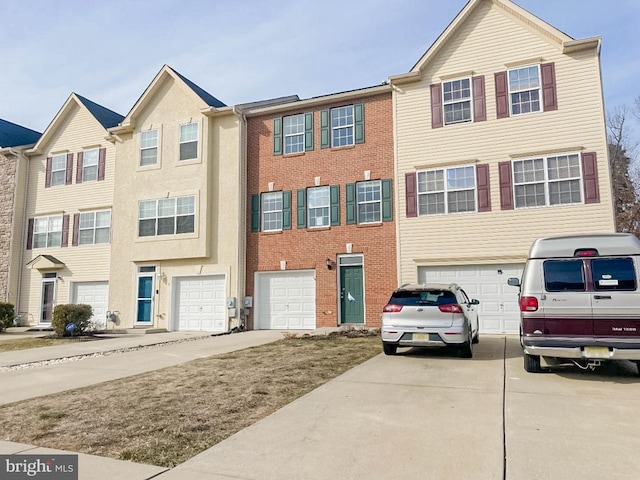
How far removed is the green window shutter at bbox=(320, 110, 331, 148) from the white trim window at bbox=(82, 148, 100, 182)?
11737 millimetres

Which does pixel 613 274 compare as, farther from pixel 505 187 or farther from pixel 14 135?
pixel 14 135

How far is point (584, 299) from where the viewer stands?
7309 millimetres

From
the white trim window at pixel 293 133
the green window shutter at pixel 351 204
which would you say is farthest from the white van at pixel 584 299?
the white trim window at pixel 293 133

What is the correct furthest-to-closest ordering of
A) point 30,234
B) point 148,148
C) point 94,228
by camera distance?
point 30,234
point 94,228
point 148,148

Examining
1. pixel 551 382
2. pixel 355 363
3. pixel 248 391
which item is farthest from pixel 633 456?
pixel 355 363

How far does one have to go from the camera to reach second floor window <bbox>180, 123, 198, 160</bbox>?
19.0 m

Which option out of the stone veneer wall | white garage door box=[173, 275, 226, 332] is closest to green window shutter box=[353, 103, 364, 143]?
white garage door box=[173, 275, 226, 332]

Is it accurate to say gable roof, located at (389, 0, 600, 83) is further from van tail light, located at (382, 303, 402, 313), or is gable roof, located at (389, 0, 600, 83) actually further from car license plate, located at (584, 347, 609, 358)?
car license plate, located at (584, 347, 609, 358)

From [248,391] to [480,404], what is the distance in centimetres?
335

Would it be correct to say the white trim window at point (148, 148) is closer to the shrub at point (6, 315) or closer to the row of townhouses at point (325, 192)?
the row of townhouses at point (325, 192)

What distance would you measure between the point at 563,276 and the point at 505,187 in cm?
779

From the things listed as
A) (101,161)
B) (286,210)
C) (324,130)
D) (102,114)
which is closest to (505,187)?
(324,130)

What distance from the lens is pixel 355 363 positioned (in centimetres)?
912

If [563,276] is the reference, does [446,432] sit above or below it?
below
